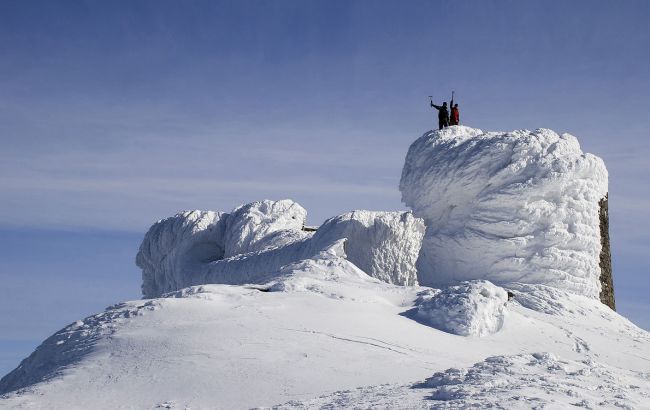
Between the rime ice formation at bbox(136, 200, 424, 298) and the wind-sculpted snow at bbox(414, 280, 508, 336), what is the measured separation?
150 inches

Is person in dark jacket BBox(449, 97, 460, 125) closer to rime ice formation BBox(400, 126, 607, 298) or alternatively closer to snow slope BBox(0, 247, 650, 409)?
rime ice formation BBox(400, 126, 607, 298)

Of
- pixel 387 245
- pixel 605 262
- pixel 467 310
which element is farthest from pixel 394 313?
pixel 605 262

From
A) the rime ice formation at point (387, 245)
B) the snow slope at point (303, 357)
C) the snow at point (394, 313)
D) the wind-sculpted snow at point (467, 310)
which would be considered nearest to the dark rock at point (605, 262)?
the snow at point (394, 313)

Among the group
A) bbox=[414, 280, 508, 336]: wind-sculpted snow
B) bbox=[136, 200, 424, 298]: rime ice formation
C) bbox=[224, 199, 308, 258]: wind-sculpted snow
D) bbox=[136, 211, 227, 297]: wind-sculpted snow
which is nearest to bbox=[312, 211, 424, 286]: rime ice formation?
bbox=[136, 200, 424, 298]: rime ice formation

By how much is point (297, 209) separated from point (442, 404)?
54.9ft

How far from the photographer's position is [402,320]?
13945 millimetres

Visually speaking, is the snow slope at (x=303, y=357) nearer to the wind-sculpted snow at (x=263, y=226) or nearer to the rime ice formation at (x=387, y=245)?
the rime ice formation at (x=387, y=245)

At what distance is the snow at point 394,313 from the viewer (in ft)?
35.0

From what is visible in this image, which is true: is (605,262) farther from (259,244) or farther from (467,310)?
(259,244)

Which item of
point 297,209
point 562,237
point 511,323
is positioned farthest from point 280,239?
point 511,323

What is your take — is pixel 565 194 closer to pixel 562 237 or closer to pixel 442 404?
pixel 562 237

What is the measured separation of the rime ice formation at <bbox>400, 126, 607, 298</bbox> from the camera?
19.3m

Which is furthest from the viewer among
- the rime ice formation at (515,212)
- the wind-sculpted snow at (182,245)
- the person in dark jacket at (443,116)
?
the wind-sculpted snow at (182,245)

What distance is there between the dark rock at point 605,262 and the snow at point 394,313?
619 millimetres
